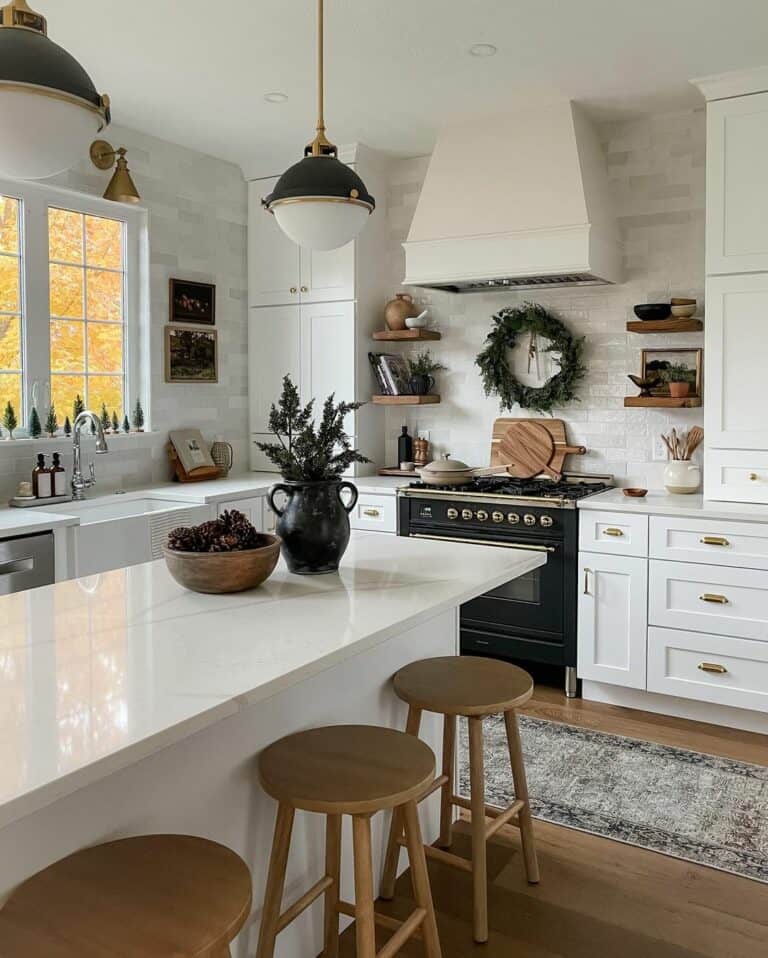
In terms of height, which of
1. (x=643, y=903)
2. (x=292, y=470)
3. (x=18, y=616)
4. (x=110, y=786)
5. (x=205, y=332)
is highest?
(x=205, y=332)

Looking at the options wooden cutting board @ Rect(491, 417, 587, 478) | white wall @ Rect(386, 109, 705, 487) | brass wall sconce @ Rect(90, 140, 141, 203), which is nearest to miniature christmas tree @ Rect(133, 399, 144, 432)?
brass wall sconce @ Rect(90, 140, 141, 203)

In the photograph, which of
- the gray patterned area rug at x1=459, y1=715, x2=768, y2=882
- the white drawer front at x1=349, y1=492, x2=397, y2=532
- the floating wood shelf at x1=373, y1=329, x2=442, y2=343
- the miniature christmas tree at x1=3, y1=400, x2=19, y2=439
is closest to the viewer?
the gray patterned area rug at x1=459, y1=715, x2=768, y2=882

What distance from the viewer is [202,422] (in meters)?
5.21

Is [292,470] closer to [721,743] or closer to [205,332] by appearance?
[721,743]

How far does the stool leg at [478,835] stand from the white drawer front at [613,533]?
1868 mm

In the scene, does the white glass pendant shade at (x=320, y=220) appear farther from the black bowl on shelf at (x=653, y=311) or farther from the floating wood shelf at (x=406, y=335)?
the floating wood shelf at (x=406, y=335)

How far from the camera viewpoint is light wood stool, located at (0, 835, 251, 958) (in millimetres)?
1306

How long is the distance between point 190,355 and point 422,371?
134cm

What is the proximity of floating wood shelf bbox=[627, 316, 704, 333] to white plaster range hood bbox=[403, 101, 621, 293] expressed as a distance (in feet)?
0.96

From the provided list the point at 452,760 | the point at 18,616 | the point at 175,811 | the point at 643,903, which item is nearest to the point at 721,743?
the point at 643,903

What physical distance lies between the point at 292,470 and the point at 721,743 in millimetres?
2376

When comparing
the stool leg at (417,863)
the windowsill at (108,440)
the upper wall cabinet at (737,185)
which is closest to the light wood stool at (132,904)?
the stool leg at (417,863)

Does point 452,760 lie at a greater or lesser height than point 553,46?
lesser

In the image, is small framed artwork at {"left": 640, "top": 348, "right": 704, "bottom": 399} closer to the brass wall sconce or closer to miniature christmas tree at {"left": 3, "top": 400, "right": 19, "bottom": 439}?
the brass wall sconce
